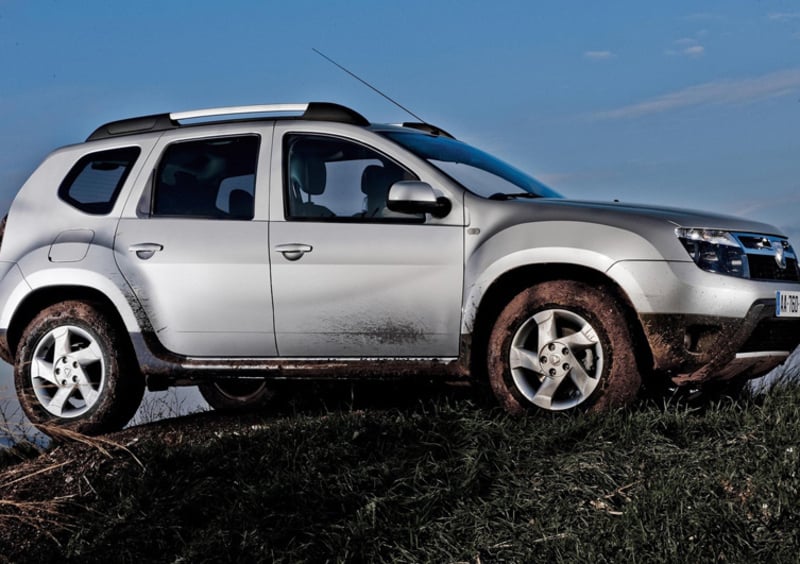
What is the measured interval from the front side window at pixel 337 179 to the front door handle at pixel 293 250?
209 mm

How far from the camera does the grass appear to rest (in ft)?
17.9

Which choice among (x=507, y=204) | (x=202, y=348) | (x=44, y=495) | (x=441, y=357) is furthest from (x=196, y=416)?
(x=507, y=204)

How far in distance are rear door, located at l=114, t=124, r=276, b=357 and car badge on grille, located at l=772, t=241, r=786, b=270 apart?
3.29 m

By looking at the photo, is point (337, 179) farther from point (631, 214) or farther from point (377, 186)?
point (631, 214)

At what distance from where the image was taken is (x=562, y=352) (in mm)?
6648

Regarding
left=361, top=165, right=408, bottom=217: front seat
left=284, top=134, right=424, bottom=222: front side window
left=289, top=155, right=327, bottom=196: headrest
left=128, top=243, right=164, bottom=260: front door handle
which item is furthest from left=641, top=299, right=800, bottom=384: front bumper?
left=128, top=243, right=164, bottom=260: front door handle

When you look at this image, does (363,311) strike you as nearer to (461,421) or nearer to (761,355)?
(461,421)

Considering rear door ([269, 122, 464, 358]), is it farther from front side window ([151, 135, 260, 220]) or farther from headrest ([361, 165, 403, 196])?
front side window ([151, 135, 260, 220])

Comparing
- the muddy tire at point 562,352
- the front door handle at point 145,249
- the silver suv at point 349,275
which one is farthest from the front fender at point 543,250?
the front door handle at point 145,249

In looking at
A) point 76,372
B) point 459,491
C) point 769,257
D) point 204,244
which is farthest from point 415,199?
point 76,372

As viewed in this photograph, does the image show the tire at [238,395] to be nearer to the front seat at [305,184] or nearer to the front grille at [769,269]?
the front seat at [305,184]

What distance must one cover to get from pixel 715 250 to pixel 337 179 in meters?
2.45

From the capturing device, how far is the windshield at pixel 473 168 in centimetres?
719

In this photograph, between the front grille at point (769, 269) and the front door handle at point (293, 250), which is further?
the front door handle at point (293, 250)
